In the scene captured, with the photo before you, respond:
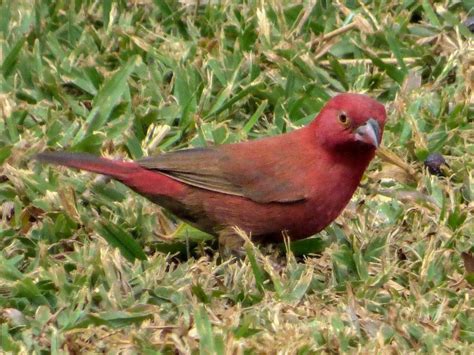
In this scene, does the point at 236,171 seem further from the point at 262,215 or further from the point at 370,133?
the point at 370,133

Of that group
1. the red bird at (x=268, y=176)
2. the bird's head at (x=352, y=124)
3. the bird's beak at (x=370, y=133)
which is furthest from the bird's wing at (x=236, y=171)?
the bird's beak at (x=370, y=133)

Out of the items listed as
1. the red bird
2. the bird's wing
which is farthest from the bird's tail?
the bird's wing

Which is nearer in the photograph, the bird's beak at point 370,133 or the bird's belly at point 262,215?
the bird's beak at point 370,133

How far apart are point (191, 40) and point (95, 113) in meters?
0.99

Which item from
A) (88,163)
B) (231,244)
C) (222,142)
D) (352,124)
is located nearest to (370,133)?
(352,124)

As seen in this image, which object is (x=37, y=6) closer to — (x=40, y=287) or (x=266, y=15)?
(x=266, y=15)

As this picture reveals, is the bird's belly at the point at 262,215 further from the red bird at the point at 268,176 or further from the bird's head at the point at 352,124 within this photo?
the bird's head at the point at 352,124

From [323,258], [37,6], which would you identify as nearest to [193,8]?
[37,6]

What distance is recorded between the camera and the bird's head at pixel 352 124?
5.85 metres

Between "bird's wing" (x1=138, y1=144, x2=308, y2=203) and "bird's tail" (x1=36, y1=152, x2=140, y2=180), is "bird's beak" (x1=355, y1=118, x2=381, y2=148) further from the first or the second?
"bird's tail" (x1=36, y1=152, x2=140, y2=180)

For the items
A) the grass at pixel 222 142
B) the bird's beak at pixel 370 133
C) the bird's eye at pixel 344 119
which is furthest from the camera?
the bird's eye at pixel 344 119

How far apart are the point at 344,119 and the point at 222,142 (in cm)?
98

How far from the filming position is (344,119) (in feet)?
19.4

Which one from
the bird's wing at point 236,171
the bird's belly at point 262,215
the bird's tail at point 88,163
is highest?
the bird's tail at point 88,163
